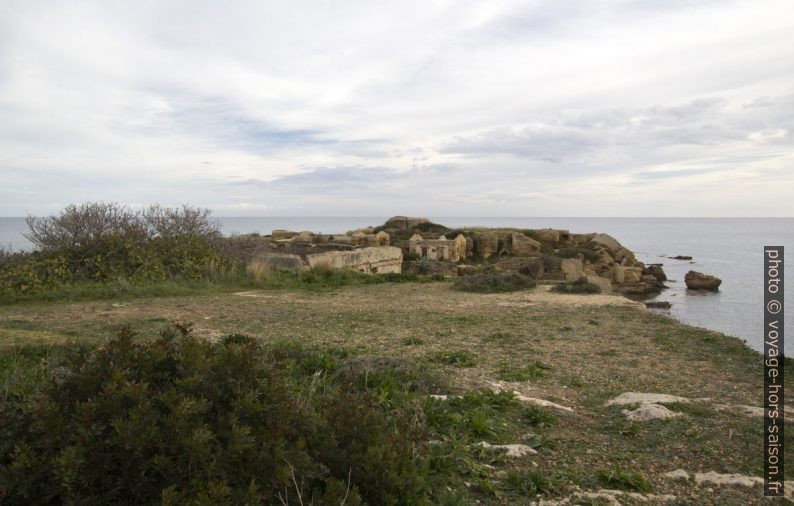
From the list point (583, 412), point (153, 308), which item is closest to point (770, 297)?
point (583, 412)

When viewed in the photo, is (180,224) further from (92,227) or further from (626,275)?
(626,275)

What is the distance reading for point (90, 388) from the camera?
2229 millimetres

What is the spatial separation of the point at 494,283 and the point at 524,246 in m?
12.9

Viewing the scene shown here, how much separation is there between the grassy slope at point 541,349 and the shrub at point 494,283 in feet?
2.07

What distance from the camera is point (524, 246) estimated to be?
25.3m

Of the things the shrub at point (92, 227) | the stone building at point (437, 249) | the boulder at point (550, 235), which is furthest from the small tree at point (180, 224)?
the boulder at point (550, 235)

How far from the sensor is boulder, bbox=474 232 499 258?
25453mm

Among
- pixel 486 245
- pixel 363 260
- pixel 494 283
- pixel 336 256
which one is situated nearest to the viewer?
pixel 494 283

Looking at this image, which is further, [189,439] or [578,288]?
[578,288]

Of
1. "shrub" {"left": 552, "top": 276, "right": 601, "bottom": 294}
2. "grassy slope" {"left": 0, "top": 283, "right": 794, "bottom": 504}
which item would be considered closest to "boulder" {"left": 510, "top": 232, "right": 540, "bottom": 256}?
"shrub" {"left": 552, "top": 276, "right": 601, "bottom": 294}

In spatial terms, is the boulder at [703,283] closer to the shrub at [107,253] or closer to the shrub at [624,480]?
the shrub at [107,253]

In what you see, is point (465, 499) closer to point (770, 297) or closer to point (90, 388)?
point (90, 388)

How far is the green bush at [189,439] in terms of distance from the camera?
1964 millimetres

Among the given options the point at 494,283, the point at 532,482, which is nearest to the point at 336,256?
the point at 494,283
